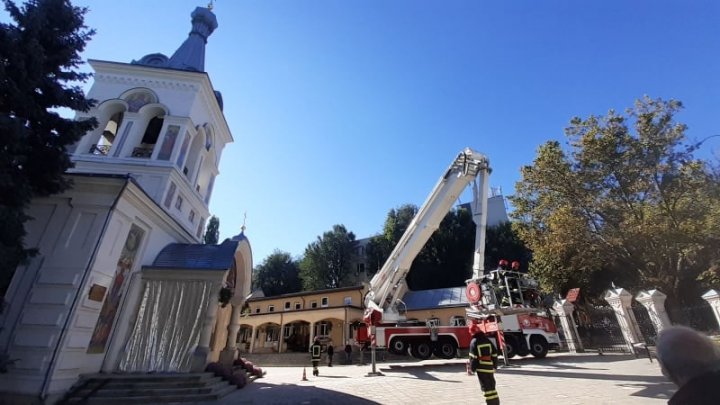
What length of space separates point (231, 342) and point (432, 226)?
988cm

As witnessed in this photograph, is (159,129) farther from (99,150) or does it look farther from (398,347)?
(398,347)

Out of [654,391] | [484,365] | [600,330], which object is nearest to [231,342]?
[484,365]

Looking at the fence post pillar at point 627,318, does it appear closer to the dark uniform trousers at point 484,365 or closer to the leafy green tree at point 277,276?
the dark uniform trousers at point 484,365

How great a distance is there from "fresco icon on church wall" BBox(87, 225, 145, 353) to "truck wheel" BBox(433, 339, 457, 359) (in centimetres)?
1290

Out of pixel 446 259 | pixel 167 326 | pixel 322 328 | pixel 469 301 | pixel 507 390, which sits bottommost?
pixel 507 390

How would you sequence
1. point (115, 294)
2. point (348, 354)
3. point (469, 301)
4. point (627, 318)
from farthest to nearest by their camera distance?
point (348, 354), point (627, 318), point (469, 301), point (115, 294)

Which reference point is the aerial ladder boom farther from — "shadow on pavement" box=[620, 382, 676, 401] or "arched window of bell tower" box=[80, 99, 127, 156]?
"arched window of bell tower" box=[80, 99, 127, 156]

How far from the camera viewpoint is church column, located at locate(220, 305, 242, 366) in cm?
1347

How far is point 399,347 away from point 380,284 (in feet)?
9.97

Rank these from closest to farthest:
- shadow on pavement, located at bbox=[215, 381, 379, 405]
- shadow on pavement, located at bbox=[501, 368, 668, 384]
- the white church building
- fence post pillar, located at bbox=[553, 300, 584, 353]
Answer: shadow on pavement, located at bbox=[215, 381, 379, 405] < the white church building < shadow on pavement, located at bbox=[501, 368, 668, 384] < fence post pillar, located at bbox=[553, 300, 584, 353]

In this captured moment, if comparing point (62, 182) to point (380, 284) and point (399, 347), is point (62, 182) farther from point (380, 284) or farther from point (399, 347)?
point (399, 347)

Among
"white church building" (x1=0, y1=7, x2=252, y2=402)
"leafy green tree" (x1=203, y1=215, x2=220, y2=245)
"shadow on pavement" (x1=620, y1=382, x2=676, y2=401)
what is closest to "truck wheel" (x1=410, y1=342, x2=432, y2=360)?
"white church building" (x1=0, y1=7, x2=252, y2=402)

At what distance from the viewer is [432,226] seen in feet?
52.6

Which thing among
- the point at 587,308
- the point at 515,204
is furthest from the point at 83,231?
the point at 587,308
